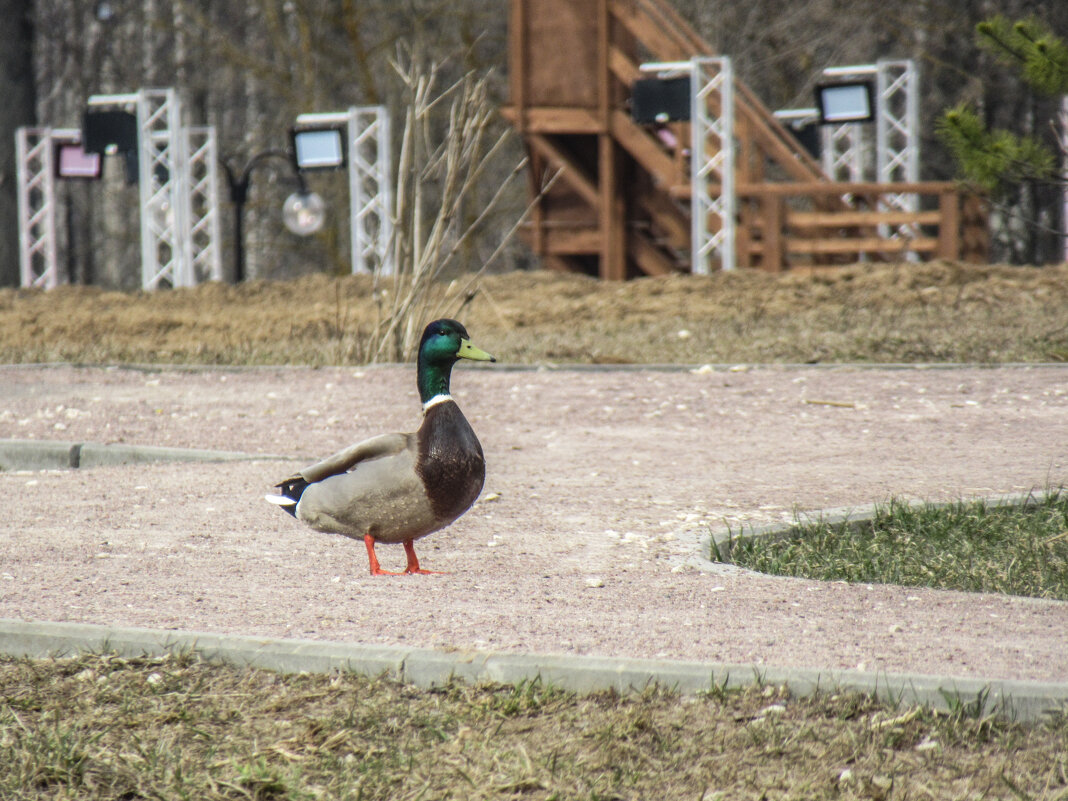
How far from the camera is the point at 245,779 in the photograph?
2.94m

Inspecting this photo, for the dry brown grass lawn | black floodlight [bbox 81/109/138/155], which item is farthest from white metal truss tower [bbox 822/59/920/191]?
black floodlight [bbox 81/109/138/155]

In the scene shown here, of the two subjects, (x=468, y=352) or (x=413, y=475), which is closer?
(x=413, y=475)

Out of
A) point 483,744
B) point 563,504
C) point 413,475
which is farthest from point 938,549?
point 483,744

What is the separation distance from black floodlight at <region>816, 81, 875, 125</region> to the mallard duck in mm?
15585

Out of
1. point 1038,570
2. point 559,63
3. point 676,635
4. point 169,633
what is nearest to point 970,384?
point 1038,570

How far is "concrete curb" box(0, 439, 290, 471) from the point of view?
7227 millimetres

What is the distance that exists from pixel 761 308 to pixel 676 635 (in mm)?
9887

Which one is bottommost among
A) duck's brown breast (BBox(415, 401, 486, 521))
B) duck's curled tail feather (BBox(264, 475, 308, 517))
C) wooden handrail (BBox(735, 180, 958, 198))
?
duck's curled tail feather (BBox(264, 475, 308, 517))

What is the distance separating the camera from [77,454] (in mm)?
7316

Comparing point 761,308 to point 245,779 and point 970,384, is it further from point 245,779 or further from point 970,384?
point 245,779

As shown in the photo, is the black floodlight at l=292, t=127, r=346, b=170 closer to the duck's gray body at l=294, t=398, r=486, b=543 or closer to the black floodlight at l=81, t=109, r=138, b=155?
the black floodlight at l=81, t=109, r=138, b=155

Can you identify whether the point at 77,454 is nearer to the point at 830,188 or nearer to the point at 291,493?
the point at 291,493

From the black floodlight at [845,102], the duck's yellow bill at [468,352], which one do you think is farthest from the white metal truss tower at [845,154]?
the duck's yellow bill at [468,352]

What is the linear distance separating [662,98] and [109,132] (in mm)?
7634
